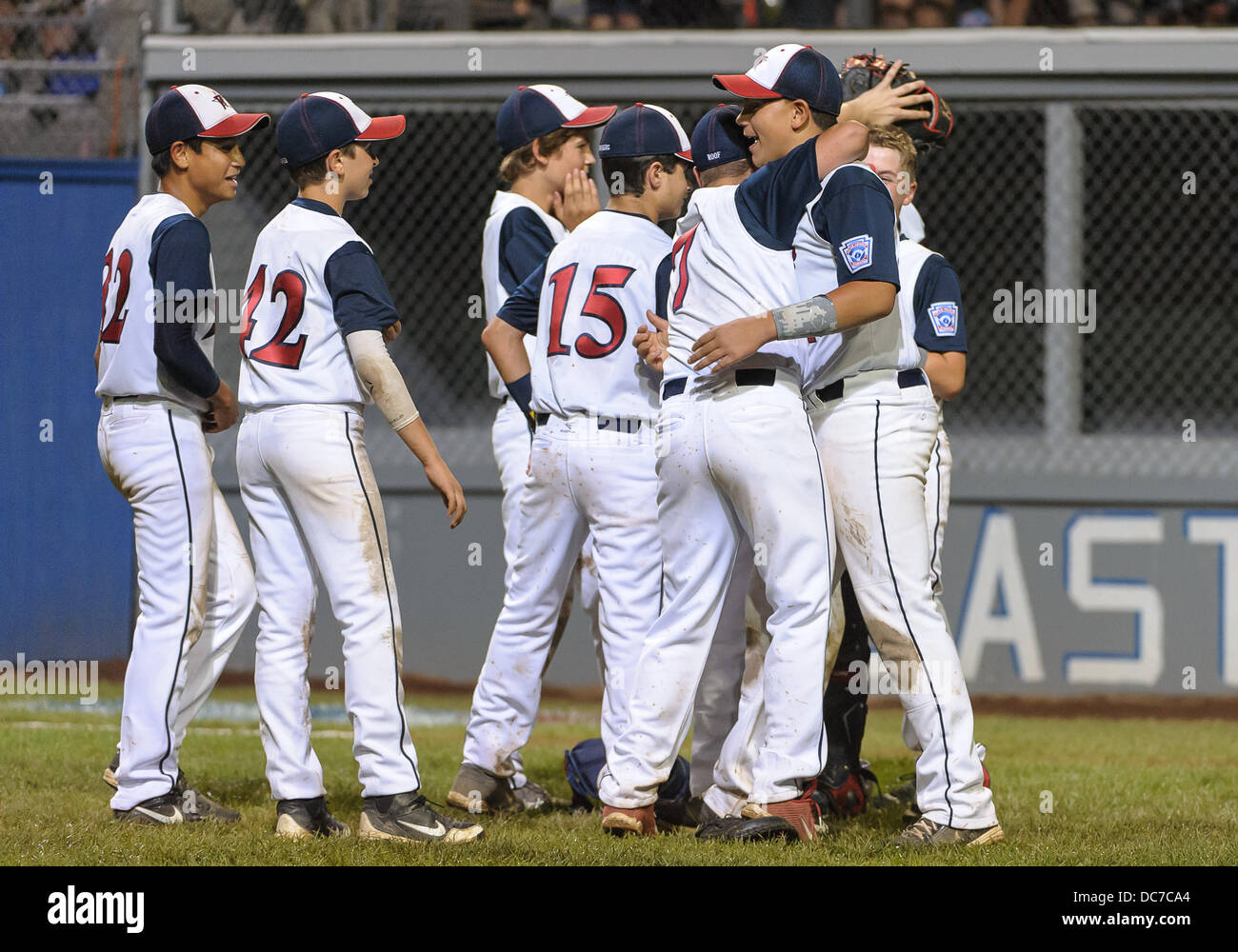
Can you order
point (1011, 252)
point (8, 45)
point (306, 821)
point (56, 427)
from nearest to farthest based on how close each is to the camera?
1. point (306, 821)
2. point (56, 427)
3. point (8, 45)
4. point (1011, 252)

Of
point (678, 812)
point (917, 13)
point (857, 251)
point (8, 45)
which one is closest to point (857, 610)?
point (678, 812)

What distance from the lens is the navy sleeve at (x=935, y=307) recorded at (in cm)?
473

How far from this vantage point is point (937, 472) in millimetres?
4816

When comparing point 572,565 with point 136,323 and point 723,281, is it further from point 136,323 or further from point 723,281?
point 136,323

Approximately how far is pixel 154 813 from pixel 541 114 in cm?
284

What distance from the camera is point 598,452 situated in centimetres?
468

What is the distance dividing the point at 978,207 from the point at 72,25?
255 inches

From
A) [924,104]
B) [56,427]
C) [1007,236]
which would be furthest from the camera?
[1007,236]

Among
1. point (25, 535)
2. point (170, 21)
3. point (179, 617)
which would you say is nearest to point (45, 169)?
point (170, 21)

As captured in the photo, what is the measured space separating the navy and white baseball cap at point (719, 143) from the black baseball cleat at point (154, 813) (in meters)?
2.66

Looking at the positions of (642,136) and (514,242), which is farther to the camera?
(514,242)

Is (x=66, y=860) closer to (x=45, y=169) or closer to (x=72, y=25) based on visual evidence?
(x=45, y=169)
